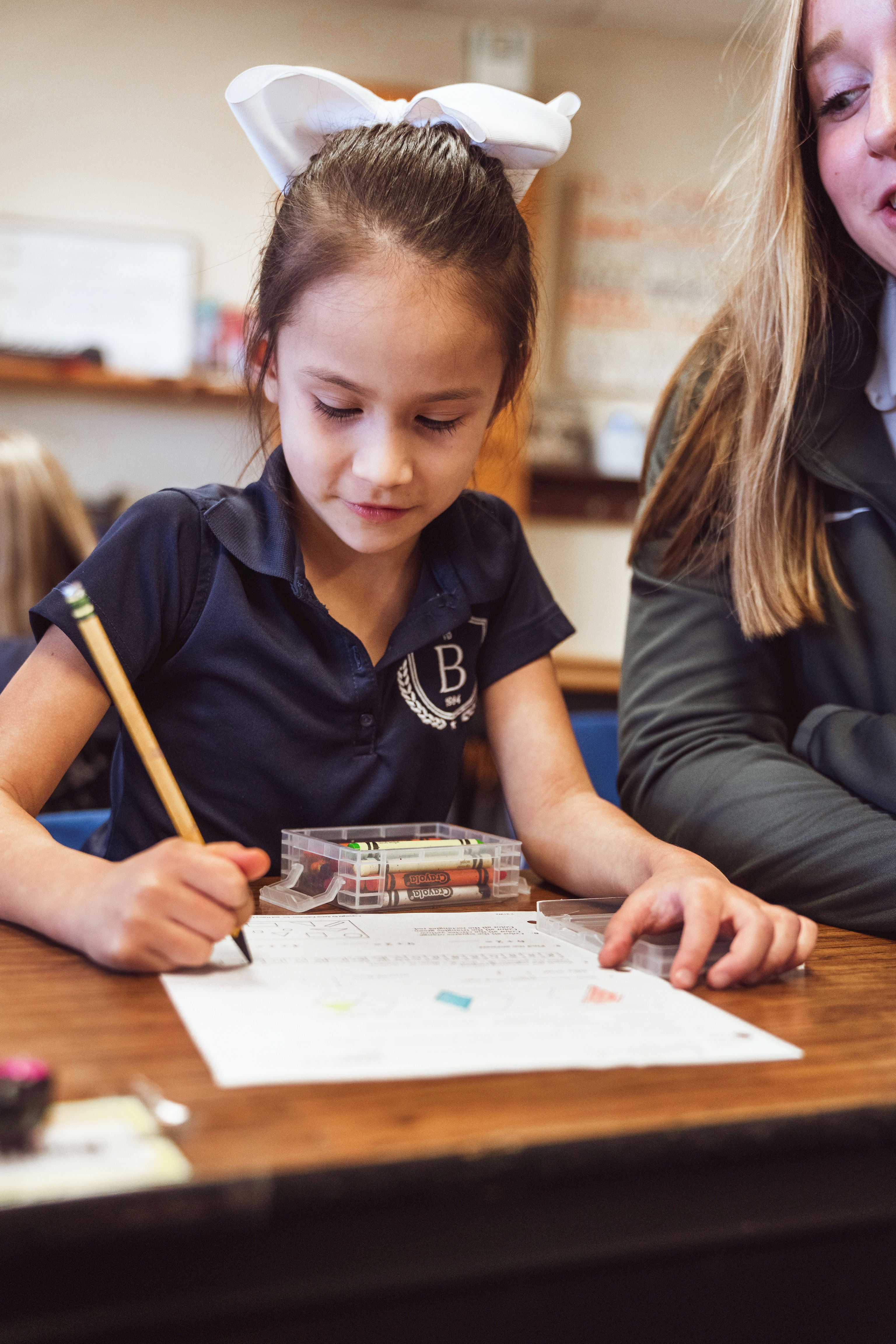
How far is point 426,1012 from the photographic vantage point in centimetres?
55

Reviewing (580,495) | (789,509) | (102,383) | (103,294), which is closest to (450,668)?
(789,509)

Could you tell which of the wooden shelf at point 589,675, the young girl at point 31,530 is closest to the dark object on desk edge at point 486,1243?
the young girl at point 31,530

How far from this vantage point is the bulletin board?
4.31 m

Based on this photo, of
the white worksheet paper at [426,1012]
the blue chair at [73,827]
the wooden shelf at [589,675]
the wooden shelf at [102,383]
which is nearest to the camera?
the white worksheet paper at [426,1012]

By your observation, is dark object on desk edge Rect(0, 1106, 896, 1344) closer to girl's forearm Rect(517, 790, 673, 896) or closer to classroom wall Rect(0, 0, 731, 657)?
girl's forearm Rect(517, 790, 673, 896)

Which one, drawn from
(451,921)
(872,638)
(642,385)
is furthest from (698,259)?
(451,921)

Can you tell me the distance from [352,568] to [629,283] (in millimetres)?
3650

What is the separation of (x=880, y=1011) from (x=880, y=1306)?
139 millimetres

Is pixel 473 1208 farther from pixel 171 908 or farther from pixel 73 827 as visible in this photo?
pixel 73 827

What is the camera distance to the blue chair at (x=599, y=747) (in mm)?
1488

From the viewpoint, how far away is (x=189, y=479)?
3.97 meters

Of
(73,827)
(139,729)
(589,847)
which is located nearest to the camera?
(139,729)

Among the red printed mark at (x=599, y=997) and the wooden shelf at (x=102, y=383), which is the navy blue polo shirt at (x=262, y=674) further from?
the wooden shelf at (x=102, y=383)

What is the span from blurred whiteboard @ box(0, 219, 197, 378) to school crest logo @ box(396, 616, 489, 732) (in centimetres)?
304
